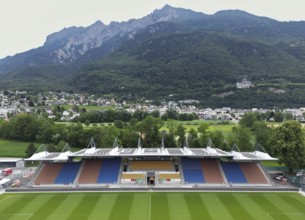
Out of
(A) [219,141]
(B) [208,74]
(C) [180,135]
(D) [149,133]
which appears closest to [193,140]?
(C) [180,135]

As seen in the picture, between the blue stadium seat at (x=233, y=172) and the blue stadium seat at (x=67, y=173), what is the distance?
17340mm

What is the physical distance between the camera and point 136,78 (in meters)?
173

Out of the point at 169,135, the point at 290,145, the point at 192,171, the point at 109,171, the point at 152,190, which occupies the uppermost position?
the point at 290,145

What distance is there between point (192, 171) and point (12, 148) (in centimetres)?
3627

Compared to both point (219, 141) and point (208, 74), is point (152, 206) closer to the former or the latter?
point (219, 141)

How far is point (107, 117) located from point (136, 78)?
9467 cm

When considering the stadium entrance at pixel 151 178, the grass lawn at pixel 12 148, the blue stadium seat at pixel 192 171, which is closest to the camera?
the blue stadium seat at pixel 192 171

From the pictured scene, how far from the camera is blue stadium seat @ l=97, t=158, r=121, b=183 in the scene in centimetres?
3456

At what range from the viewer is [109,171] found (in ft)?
118

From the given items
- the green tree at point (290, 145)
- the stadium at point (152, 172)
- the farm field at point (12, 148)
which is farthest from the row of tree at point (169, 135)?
the stadium at point (152, 172)

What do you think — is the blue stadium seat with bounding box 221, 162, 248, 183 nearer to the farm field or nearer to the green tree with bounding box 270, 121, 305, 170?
the green tree with bounding box 270, 121, 305, 170

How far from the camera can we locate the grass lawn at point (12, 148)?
171 ft

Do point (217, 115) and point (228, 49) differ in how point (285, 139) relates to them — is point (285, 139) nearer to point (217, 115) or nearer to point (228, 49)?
point (217, 115)

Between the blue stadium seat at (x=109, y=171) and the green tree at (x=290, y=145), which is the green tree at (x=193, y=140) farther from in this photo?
the blue stadium seat at (x=109, y=171)
